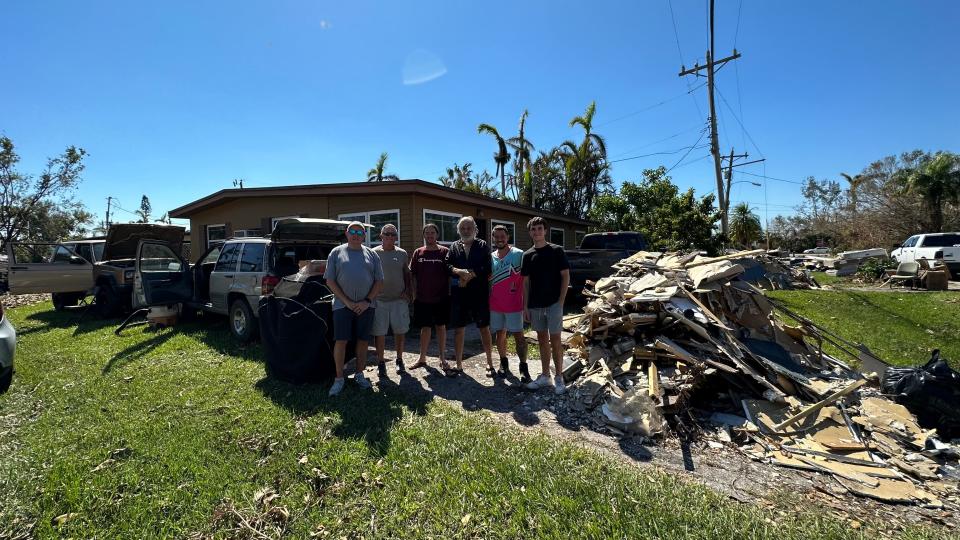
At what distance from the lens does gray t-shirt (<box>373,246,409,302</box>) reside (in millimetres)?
4391

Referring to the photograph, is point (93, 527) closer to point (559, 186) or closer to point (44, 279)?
point (44, 279)

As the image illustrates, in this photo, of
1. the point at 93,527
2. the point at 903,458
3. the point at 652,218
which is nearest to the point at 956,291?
the point at 652,218

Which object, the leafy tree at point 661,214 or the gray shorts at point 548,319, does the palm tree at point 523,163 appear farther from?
the gray shorts at point 548,319

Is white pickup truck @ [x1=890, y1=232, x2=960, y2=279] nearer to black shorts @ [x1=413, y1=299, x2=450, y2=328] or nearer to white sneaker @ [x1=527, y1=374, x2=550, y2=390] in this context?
white sneaker @ [x1=527, y1=374, x2=550, y2=390]

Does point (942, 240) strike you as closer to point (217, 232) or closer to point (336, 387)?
point (336, 387)

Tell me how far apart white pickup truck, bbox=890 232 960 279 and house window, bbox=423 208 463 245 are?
643 inches

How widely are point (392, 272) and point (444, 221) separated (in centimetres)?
672

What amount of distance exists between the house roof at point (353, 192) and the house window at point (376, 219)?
573 mm

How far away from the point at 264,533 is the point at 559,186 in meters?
25.6

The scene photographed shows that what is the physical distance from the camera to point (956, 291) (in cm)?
1126

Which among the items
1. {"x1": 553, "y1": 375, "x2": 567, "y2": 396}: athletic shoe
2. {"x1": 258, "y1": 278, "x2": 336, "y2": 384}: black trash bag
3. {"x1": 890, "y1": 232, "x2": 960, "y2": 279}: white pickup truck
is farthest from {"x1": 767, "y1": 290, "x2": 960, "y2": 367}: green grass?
{"x1": 258, "y1": 278, "x2": 336, "y2": 384}: black trash bag

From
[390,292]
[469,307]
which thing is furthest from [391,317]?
[469,307]

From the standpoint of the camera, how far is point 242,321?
6336mm

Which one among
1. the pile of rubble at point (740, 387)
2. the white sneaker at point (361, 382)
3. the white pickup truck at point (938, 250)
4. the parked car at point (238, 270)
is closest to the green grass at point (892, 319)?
the pile of rubble at point (740, 387)
